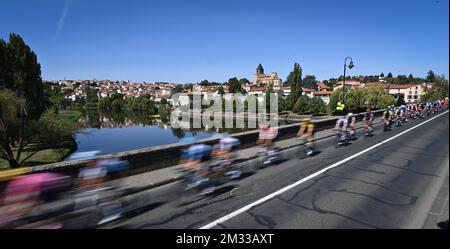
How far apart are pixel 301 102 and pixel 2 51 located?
64.5 metres

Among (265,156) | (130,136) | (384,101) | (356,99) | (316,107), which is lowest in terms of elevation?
(130,136)

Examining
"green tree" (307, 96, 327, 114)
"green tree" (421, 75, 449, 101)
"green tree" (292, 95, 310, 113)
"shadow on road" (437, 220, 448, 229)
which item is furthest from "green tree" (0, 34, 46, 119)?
"green tree" (307, 96, 327, 114)

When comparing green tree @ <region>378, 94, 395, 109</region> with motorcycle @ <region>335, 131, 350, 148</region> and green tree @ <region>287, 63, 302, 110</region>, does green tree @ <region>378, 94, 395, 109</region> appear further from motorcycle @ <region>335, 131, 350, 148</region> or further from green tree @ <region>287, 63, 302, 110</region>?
motorcycle @ <region>335, 131, 350, 148</region>

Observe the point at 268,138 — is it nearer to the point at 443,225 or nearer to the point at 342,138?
the point at 342,138

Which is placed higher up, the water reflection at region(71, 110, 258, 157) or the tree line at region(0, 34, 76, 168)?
the tree line at region(0, 34, 76, 168)

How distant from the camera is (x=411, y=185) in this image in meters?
8.56

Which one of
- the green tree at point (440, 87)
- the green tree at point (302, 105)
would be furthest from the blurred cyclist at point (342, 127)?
the green tree at point (302, 105)

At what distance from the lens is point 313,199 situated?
7.65 m

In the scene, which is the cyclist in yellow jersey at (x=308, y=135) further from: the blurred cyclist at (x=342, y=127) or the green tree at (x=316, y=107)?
the green tree at (x=316, y=107)

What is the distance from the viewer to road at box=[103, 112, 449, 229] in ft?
20.3

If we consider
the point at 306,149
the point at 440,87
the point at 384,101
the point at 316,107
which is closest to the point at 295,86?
the point at 316,107

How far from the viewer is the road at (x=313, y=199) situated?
6191 mm
